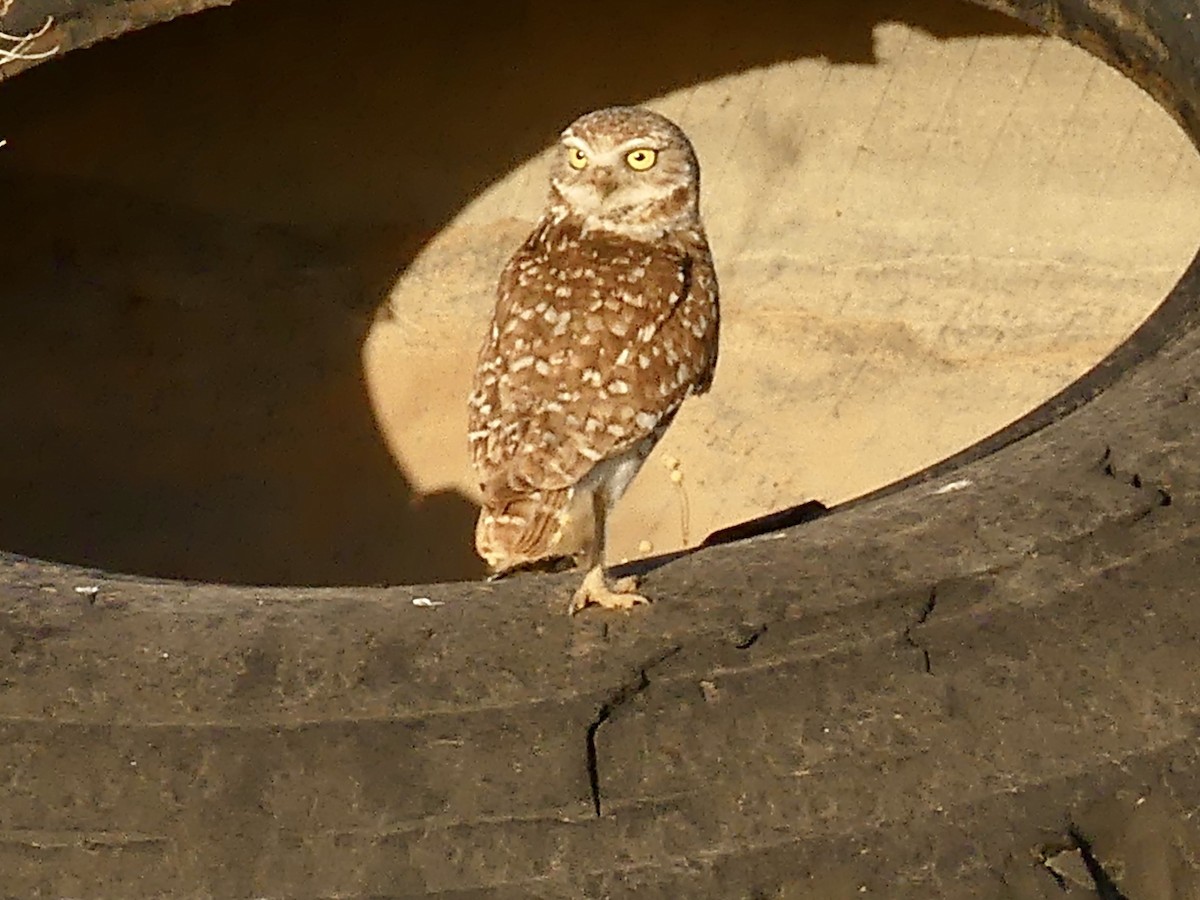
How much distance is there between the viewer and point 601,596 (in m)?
2.01

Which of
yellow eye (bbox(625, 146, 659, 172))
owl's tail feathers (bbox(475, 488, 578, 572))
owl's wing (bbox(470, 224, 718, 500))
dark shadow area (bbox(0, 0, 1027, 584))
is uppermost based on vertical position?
yellow eye (bbox(625, 146, 659, 172))

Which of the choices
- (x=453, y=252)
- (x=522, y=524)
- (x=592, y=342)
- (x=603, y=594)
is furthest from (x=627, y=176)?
(x=453, y=252)

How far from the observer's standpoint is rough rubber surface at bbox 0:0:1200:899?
167 centimetres

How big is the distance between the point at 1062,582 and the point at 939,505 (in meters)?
0.22

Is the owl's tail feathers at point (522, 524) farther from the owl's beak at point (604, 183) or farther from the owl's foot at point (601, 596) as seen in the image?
the owl's beak at point (604, 183)

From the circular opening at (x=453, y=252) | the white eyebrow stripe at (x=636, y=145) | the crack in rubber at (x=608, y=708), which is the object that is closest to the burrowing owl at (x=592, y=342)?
the white eyebrow stripe at (x=636, y=145)

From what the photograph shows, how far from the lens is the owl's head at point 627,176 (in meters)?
2.99

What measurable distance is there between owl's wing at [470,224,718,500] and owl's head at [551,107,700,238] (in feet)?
0.65

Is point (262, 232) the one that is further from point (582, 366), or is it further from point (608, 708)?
point (608, 708)

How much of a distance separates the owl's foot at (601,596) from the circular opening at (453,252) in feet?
6.76

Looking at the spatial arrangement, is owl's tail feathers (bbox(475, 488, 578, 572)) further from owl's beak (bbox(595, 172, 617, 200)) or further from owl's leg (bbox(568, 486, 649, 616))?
owl's beak (bbox(595, 172, 617, 200))

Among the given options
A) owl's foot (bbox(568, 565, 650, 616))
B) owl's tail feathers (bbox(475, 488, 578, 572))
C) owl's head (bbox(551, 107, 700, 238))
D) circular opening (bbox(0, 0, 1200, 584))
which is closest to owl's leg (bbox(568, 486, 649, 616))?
A: owl's foot (bbox(568, 565, 650, 616))

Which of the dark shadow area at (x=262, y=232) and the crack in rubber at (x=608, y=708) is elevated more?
the crack in rubber at (x=608, y=708)

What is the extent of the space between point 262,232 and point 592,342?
221cm
